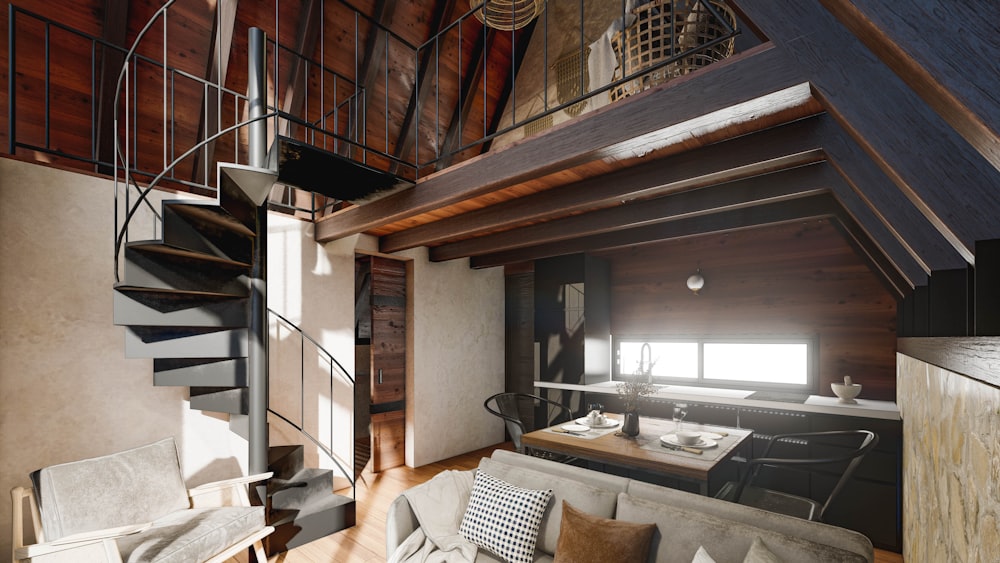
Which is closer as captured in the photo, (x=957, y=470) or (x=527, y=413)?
(x=957, y=470)

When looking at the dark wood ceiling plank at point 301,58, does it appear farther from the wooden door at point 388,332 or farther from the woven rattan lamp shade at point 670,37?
the woven rattan lamp shade at point 670,37

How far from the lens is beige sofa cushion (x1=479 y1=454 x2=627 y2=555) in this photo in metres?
2.17

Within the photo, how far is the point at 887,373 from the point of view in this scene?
3688mm

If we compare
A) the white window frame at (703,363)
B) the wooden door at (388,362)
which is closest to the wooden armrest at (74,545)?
the wooden door at (388,362)

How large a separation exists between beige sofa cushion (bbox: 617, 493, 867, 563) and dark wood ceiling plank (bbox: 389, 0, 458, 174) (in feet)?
12.6

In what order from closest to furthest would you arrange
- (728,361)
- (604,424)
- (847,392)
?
(604,424)
(847,392)
(728,361)

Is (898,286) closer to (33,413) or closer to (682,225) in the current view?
(682,225)

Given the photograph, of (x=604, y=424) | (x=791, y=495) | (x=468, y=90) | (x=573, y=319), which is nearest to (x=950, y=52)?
(x=791, y=495)

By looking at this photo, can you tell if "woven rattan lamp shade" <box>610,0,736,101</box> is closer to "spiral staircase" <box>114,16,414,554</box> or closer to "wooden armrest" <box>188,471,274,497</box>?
"spiral staircase" <box>114,16,414,554</box>

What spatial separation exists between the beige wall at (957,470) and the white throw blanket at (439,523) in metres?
1.77

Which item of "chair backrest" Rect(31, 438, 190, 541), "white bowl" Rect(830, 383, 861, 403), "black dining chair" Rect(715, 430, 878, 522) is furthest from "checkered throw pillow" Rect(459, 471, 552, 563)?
"white bowl" Rect(830, 383, 861, 403)

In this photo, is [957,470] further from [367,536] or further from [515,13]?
[515,13]

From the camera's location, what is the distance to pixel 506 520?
2217 mm

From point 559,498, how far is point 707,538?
2.27ft
